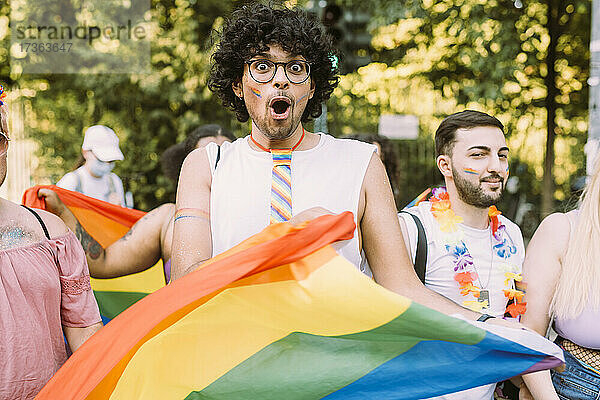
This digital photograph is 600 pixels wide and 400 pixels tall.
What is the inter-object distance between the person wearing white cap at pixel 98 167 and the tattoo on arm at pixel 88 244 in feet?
8.14

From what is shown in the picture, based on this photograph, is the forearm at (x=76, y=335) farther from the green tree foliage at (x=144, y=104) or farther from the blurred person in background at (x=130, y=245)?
the green tree foliage at (x=144, y=104)

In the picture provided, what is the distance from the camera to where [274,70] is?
2.33m

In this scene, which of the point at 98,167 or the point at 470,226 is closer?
the point at 470,226

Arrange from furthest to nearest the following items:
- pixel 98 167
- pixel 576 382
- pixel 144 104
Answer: pixel 144 104 → pixel 98 167 → pixel 576 382

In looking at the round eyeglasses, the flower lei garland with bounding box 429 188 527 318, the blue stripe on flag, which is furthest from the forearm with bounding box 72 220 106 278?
the blue stripe on flag

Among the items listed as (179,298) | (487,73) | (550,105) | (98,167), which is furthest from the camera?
(550,105)

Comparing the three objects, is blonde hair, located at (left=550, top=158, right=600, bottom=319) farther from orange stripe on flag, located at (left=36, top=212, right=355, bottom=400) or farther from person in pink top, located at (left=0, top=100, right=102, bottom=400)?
person in pink top, located at (left=0, top=100, right=102, bottom=400)

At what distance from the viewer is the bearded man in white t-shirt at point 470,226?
2885 mm

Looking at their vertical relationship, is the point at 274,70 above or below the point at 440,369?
above

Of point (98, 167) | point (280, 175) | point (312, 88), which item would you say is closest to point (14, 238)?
point (280, 175)

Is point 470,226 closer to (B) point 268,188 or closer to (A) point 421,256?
(A) point 421,256

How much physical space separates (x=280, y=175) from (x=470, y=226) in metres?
1.11

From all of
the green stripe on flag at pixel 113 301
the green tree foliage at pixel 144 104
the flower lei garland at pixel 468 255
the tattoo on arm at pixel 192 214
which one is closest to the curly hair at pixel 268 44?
the tattoo on arm at pixel 192 214

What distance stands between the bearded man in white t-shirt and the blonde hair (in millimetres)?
282
